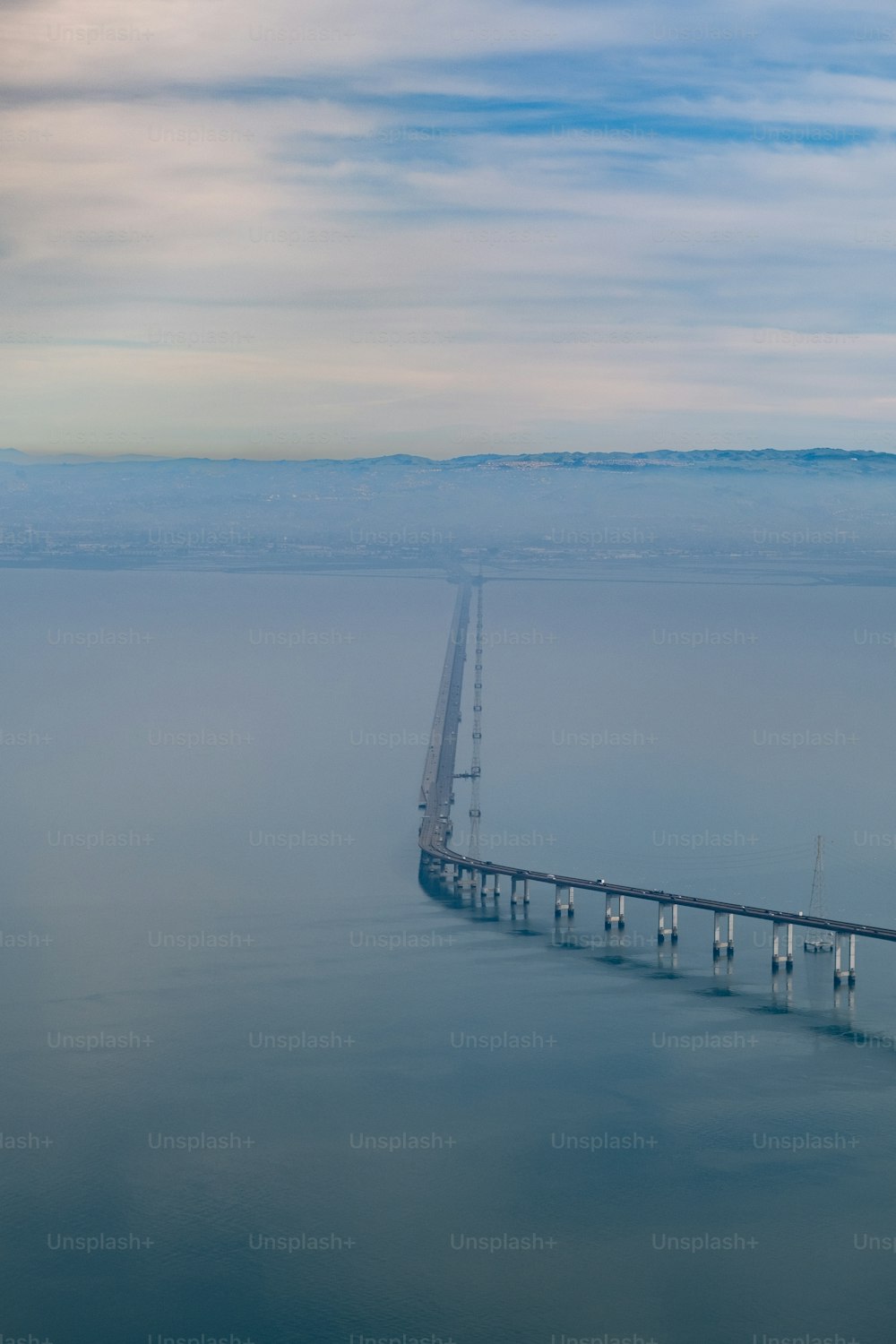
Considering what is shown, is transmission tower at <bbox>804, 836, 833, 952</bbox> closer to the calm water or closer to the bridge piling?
the calm water

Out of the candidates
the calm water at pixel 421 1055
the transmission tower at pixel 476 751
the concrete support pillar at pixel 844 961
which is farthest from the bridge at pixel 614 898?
the transmission tower at pixel 476 751

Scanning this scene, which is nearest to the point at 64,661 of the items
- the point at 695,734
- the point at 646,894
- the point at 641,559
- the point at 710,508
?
the point at 695,734

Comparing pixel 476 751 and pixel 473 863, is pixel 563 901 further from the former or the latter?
pixel 476 751

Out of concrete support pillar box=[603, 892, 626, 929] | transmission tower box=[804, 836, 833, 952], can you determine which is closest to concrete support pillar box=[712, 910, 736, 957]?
transmission tower box=[804, 836, 833, 952]

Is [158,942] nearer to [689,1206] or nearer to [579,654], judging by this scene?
[689,1206]

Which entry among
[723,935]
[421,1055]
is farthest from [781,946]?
[421,1055]

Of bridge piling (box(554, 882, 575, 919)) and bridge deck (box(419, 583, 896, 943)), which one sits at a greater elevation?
bridge deck (box(419, 583, 896, 943))
